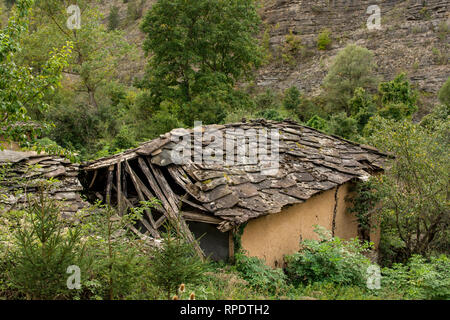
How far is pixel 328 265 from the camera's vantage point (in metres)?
6.32

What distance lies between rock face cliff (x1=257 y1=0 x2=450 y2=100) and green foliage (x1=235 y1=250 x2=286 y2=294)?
2805cm

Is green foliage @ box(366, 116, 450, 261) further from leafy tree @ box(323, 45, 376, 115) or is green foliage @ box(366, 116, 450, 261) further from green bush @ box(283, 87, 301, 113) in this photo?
leafy tree @ box(323, 45, 376, 115)

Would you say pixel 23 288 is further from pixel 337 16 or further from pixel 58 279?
pixel 337 16

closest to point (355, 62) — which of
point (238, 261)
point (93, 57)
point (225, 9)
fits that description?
point (225, 9)

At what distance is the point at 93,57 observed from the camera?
18812 millimetres

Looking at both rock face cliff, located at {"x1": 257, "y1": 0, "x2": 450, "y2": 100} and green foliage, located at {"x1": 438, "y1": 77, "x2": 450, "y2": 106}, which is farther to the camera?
rock face cliff, located at {"x1": 257, "y1": 0, "x2": 450, "y2": 100}

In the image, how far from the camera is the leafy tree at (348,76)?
1095 inches

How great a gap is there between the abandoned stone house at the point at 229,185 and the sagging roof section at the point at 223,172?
0.07ft

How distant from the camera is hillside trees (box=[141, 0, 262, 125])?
18.3 m

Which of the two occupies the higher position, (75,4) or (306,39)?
(306,39)

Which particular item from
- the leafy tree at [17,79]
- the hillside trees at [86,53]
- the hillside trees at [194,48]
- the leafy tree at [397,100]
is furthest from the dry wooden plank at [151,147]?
the leafy tree at [397,100]

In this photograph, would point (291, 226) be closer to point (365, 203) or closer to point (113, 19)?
point (365, 203)

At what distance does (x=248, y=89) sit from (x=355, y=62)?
11.8 m

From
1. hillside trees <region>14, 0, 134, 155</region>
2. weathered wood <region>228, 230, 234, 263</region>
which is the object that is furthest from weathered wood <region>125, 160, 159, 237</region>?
hillside trees <region>14, 0, 134, 155</region>
